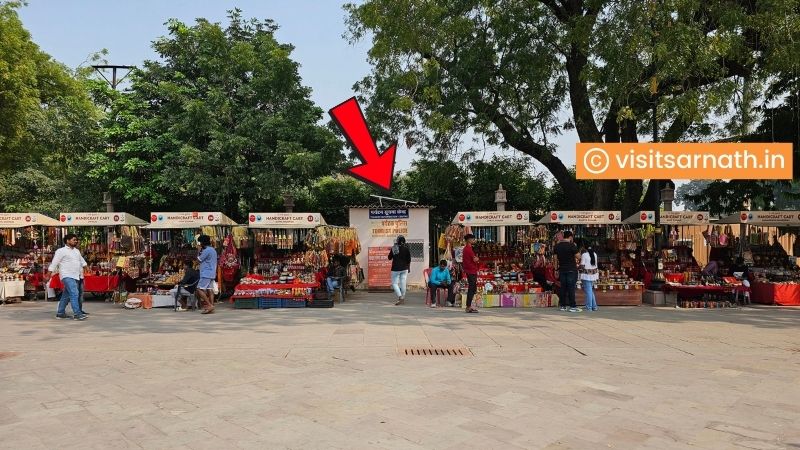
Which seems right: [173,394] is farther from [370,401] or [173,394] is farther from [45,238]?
[45,238]

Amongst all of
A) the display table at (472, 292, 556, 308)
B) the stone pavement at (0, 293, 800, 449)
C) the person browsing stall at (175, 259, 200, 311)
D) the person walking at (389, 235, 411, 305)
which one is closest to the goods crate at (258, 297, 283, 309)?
the person browsing stall at (175, 259, 200, 311)

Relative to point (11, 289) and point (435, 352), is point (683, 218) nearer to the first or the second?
point (435, 352)

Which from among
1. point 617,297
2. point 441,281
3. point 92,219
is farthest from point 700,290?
point 92,219

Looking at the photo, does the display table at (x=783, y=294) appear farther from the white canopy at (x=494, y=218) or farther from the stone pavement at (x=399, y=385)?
the white canopy at (x=494, y=218)

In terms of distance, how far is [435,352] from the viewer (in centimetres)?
760

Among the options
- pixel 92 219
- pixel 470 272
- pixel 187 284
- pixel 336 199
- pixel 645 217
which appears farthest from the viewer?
pixel 336 199

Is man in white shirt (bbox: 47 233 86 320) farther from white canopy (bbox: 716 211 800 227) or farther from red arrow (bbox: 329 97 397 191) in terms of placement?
white canopy (bbox: 716 211 800 227)

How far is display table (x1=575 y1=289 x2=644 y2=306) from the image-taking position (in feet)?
42.7

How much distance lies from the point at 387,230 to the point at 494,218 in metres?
4.20

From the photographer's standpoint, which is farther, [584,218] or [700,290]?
[584,218]

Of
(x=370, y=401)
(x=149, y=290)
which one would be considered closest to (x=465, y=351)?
(x=370, y=401)

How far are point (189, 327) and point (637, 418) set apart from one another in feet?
25.7

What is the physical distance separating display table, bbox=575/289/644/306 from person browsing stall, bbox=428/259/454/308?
9.90 ft

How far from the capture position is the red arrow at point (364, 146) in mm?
16734
